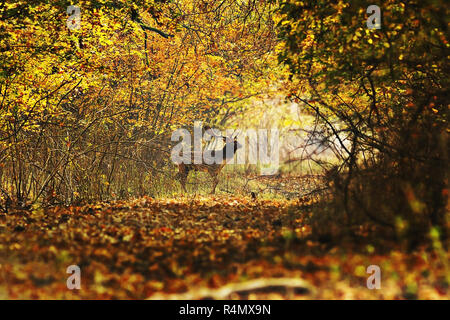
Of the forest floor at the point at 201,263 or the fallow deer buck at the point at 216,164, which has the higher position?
the fallow deer buck at the point at 216,164

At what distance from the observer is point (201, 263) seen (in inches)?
217

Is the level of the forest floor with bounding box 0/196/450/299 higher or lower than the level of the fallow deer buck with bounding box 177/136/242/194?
lower

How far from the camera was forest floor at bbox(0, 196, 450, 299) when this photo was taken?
15.1ft

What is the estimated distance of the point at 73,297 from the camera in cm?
461

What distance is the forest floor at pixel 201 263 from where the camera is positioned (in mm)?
4602

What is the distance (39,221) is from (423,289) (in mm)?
6852

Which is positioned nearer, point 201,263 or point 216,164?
point 201,263

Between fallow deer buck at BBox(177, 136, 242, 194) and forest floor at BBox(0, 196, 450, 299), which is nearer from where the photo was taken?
forest floor at BBox(0, 196, 450, 299)

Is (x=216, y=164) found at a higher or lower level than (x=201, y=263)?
higher

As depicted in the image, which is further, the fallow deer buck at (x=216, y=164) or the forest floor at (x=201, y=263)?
the fallow deer buck at (x=216, y=164)

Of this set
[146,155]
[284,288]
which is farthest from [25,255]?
[146,155]
